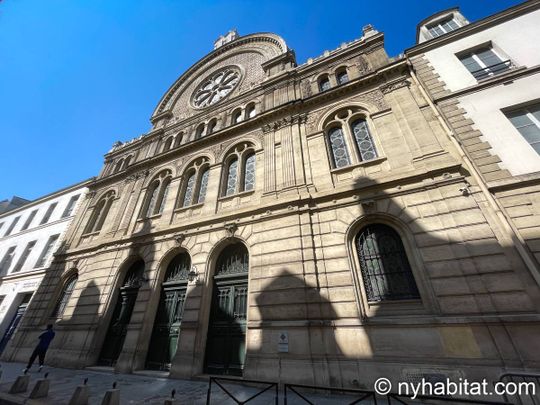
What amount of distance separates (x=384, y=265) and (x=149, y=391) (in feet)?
23.6

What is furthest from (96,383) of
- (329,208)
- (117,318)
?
(329,208)

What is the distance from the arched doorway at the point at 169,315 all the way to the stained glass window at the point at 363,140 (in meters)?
8.57

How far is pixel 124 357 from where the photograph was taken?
28.2ft

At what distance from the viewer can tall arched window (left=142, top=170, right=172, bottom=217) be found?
42.7 ft

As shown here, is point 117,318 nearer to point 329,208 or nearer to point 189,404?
point 189,404

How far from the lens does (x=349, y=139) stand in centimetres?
965

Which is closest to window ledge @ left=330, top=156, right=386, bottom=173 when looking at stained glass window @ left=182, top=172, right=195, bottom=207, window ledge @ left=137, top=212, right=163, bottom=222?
stained glass window @ left=182, top=172, right=195, bottom=207

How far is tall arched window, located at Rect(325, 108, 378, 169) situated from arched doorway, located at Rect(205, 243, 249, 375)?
18.0 ft

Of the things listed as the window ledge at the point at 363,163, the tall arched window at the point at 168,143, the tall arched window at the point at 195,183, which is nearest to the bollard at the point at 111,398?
the tall arched window at the point at 195,183

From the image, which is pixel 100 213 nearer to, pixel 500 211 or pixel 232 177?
pixel 232 177

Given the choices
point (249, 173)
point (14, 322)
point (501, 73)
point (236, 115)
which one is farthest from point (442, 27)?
point (14, 322)

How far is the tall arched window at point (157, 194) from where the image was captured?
1300cm

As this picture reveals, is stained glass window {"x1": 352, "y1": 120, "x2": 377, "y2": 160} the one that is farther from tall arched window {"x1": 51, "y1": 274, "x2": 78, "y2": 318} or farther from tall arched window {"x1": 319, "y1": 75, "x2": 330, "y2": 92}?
tall arched window {"x1": 51, "y1": 274, "x2": 78, "y2": 318}

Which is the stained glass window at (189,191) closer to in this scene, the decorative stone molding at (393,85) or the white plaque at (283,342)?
the white plaque at (283,342)
